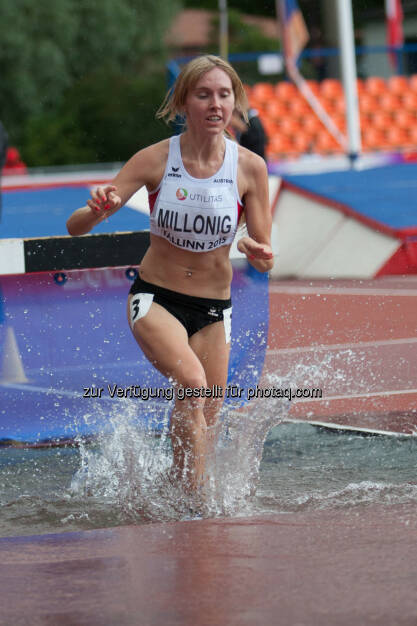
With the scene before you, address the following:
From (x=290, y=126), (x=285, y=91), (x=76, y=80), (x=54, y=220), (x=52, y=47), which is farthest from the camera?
(x=76, y=80)

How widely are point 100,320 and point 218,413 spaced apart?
1.15m

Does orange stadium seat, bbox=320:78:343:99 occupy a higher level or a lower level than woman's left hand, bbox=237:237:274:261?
higher

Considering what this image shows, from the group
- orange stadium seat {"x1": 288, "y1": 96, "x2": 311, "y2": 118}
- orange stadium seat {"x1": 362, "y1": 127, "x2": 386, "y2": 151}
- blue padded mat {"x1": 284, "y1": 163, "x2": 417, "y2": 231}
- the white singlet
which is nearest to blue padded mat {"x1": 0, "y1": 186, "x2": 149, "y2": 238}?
the white singlet

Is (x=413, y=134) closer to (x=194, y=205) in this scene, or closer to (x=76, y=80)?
(x=76, y=80)

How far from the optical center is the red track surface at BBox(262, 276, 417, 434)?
5945mm

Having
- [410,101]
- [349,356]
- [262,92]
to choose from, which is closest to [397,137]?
[410,101]

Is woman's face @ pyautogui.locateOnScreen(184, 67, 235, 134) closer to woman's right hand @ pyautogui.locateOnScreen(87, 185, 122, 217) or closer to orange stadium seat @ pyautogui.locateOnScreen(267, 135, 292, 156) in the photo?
woman's right hand @ pyautogui.locateOnScreen(87, 185, 122, 217)

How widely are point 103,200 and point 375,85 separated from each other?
2255cm

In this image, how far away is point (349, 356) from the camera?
614cm

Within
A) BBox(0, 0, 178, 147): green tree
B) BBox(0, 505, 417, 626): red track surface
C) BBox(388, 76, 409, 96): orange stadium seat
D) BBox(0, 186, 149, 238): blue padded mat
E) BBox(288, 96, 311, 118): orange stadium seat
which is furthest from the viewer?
BBox(0, 0, 178, 147): green tree

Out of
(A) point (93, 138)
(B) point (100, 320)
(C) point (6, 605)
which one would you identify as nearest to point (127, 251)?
(B) point (100, 320)

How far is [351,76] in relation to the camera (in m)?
16.3

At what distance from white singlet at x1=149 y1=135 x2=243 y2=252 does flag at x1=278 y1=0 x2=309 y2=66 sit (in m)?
15.3

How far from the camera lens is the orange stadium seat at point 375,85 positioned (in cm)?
2550
